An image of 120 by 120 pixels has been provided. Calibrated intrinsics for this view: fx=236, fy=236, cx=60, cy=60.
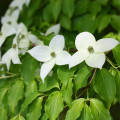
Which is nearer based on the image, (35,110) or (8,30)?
(35,110)

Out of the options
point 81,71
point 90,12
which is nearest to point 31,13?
point 90,12

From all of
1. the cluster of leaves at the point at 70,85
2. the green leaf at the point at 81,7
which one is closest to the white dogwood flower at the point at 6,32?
the cluster of leaves at the point at 70,85

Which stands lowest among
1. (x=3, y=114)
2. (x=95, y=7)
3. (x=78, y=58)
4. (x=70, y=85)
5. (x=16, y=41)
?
(x=3, y=114)

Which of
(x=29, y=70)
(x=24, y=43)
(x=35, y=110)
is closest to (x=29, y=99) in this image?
(x=35, y=110)

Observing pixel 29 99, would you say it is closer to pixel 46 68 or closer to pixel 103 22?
pixel 46 68

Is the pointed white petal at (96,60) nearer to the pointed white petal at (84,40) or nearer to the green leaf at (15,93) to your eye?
the pointed white petal at (84,40)

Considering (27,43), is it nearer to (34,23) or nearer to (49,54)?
(49,54)
